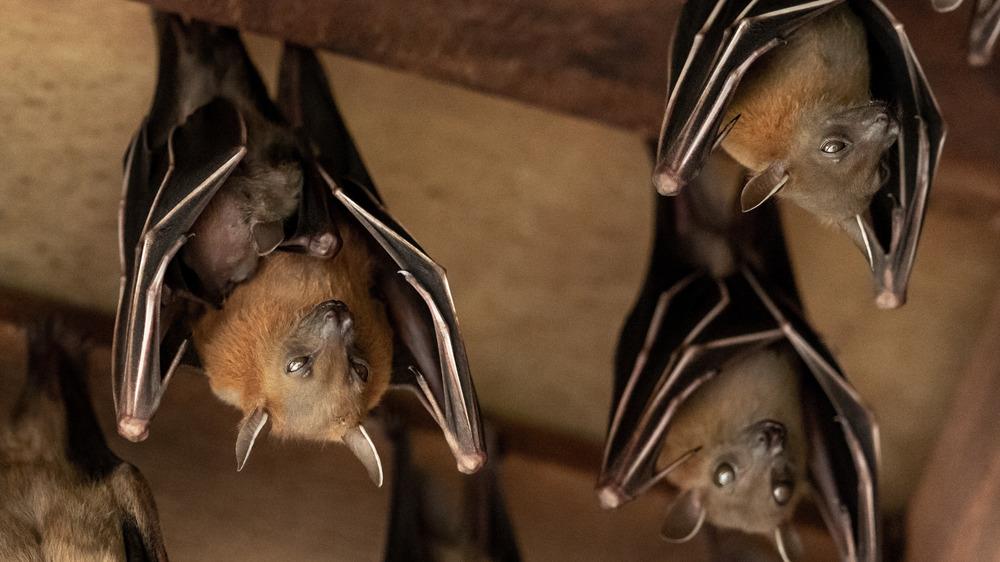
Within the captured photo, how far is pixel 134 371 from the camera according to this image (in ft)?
6.79

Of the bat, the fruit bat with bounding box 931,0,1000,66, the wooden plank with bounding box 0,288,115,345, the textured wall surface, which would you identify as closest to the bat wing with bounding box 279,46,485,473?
the textured wall surface

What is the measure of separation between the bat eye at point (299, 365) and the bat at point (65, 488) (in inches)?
18.1

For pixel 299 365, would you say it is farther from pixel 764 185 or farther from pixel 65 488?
pixel 764 185

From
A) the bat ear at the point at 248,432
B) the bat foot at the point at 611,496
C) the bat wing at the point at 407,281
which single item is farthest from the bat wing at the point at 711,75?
the bat ear at the point at 248,432

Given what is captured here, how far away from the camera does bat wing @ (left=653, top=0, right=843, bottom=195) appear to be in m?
2.09

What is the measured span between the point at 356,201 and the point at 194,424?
985 mm

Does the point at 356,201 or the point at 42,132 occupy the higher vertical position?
the point at 356,201

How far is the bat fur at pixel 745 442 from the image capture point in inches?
103

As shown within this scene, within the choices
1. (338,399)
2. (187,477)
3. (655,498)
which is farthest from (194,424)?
(655,498)

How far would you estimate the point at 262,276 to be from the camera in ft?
7.72

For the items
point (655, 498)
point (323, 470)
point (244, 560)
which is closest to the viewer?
point (244, 560)

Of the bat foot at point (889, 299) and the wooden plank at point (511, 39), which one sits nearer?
the bat foot at point (889, 299)

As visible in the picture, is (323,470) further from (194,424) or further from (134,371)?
(134,371)

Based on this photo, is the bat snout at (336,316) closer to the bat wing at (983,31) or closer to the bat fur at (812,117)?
the bat fur at (812,117)
